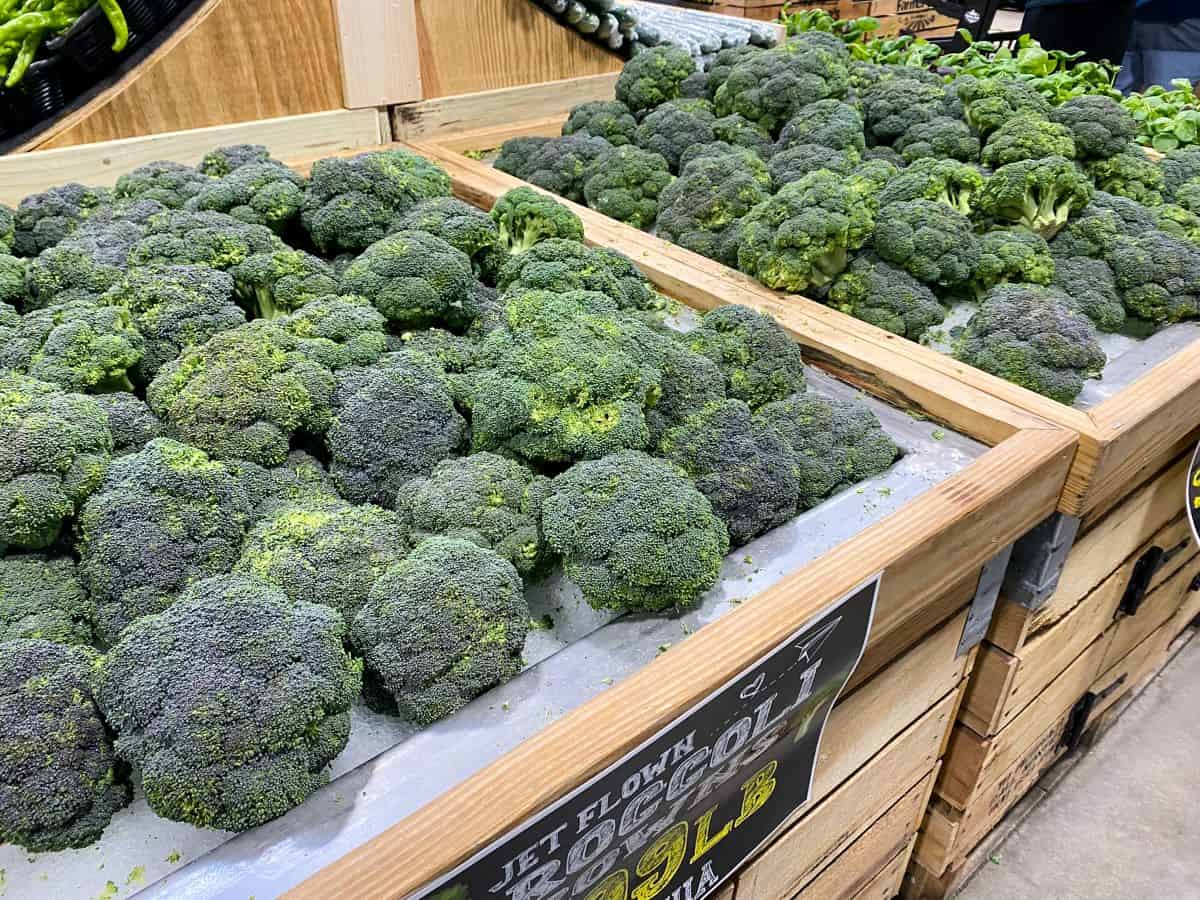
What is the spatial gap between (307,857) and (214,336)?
31.4 inches

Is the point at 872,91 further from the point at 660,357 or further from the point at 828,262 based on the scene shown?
the point at 660,357

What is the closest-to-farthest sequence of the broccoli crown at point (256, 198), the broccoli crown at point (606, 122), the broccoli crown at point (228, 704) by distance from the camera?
1. the broccoli crown at point (228, 704)
2. the broccoli crown at point (256, 198)
3. the broccoli crown at point (606, 122)

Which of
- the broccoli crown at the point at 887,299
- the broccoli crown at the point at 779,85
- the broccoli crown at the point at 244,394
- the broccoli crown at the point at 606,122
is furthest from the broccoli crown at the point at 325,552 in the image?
the broccoli crown at the point at 779,85

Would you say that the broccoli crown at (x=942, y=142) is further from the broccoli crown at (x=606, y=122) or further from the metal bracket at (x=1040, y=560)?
the metal bracket at (x=1040, y=560)

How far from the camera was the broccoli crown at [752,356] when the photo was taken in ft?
4.34

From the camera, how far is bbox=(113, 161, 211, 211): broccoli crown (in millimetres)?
1619

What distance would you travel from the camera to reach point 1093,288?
5.55ft

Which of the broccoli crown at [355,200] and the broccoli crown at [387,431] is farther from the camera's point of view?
the broccoli crown at [355,200]

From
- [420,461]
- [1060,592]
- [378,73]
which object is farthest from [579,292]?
[378,73]

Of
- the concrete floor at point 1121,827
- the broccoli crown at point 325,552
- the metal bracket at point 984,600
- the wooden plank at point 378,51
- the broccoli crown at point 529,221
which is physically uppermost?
the wooden plank at point 378,51

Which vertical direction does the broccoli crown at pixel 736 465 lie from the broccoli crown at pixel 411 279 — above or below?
below

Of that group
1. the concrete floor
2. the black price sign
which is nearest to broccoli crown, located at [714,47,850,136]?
the black price sign

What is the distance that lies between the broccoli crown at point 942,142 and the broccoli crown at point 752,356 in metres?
1.04

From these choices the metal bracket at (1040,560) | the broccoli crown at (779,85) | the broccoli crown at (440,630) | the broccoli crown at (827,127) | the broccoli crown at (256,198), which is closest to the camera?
the broccoli crown at (440,630)
